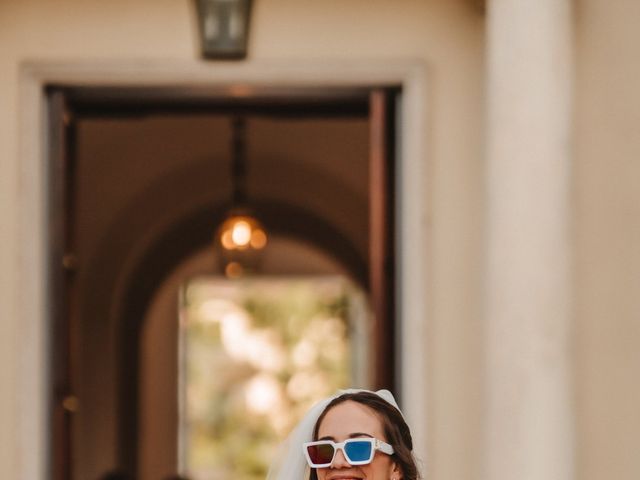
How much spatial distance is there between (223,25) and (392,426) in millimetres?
3850

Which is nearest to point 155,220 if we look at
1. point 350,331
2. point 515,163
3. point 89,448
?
point 89,448

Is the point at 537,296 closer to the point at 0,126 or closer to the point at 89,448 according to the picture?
the point at 0,126

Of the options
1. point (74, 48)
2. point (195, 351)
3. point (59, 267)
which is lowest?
point (195, 351)

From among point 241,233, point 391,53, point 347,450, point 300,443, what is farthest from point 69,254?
point 241,233

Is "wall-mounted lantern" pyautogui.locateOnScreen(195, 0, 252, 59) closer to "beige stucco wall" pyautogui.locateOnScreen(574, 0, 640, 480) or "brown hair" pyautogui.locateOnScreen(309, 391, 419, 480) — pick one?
"beige stucco wall" pyautogui.locateOnScreen(574, 0, 640, 480)

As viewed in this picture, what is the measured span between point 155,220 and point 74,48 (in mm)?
7136

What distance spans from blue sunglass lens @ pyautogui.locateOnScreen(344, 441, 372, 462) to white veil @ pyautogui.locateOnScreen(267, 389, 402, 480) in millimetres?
321

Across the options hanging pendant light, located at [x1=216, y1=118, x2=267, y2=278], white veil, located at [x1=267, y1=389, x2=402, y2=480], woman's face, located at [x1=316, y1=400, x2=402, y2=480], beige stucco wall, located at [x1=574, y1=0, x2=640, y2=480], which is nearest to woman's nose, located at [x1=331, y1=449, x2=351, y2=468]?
woman's face, located at [x1=316, y1=400, x2=402, y2=480]

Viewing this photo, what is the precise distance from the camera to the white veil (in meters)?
3.70

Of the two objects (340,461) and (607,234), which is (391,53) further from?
(340,461)

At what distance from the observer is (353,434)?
3365mm

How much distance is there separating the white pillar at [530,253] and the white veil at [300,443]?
2.47 metres

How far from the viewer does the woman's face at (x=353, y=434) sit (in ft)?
10.8

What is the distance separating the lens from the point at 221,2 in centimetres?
701
